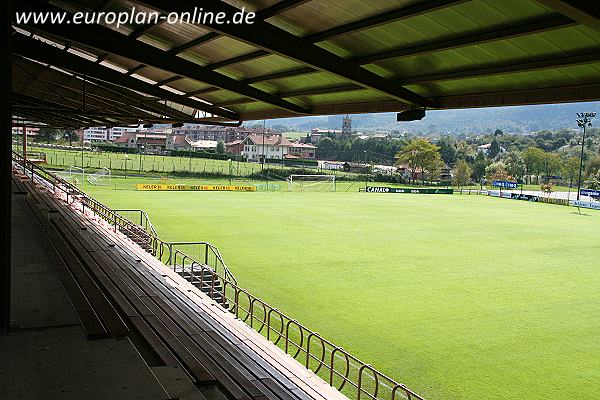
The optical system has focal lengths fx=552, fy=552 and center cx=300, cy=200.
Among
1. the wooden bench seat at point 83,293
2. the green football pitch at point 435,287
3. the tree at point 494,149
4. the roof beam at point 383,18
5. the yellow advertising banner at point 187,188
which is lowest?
the green football pitch at point 435,287

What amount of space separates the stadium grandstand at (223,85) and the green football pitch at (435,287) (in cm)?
168

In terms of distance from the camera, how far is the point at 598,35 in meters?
4.84

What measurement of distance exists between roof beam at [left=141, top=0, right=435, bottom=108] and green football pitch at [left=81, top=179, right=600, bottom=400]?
5663 millimetres

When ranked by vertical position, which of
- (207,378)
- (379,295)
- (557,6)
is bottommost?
(379,295)

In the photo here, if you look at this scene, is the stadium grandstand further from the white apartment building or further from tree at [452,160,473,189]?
tree at [452,160,473,189]

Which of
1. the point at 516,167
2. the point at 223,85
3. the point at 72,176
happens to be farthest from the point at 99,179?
the point at 516,167

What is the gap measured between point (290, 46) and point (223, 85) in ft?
9.01

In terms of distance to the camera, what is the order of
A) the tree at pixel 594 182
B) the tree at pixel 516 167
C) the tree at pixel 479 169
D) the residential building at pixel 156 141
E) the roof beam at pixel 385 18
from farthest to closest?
the residential building at pixel 156 141 → the tree at pixel 479 169 → the tree at pixel 516 167 → the tree at pixel 594 182 → the roof beam at pixel 385 18

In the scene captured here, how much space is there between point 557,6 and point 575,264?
21.6 meters

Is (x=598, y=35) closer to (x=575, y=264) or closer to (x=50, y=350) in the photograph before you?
(x=50, y=350)

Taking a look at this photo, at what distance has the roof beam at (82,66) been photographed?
8.66 meters

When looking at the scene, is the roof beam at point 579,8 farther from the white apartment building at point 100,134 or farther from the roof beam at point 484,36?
the white apartment building at point 100,134

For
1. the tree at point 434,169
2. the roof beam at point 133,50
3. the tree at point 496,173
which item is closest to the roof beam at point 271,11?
the roof beam at point 133,50

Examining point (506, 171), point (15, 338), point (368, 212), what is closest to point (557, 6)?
point (15, 338)
